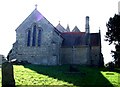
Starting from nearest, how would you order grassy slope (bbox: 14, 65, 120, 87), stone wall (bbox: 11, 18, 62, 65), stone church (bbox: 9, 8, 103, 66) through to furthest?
grassy slope (bbox: 14, 65, 120, 87) → stone wall (bbox: 11, 18, 62, 65) → stone church (bbox: 9, 8, 103, 66)

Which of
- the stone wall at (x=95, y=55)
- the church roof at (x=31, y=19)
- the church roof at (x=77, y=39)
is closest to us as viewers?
the church roof at (x=31, y=19)

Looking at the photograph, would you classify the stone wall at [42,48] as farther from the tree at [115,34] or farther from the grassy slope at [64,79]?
the grassy slope at [64,79]

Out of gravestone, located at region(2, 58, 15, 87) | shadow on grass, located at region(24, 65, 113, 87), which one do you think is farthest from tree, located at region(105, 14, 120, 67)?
gravestone, located at region(2, 58, 15, 87)

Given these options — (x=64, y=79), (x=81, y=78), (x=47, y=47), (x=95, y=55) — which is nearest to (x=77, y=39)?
(x=95, y=55)

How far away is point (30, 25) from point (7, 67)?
2832cm

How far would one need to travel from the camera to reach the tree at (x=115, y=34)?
45.3 metres

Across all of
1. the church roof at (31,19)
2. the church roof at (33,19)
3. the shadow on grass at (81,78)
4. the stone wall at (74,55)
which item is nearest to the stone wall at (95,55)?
the stone wall at (74,55)

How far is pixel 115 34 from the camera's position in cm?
4600

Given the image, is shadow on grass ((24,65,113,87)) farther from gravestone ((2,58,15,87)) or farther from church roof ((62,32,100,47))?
church roof ((62,32,100,47))

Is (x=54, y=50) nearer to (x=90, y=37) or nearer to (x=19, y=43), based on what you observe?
(x=19, y=43)

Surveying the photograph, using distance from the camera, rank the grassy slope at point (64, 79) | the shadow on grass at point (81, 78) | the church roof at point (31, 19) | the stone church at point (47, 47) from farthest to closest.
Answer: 1. the church roof at point (31, 19)
2. the stone church at point (47, 47)
3. the shadow on grass at point (81, 78)
4. the grassy slope at point (64, 79)

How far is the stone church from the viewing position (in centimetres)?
4078

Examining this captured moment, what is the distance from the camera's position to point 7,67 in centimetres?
1434

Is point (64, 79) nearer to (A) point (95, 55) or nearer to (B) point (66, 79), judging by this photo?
(B) point (66, 79)
